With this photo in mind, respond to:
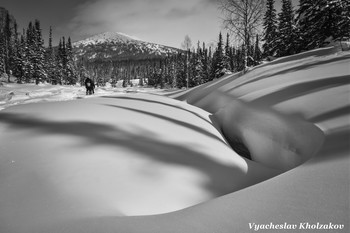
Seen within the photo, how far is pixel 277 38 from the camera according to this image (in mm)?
28172

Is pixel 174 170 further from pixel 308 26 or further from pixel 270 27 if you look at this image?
pixel 270 27

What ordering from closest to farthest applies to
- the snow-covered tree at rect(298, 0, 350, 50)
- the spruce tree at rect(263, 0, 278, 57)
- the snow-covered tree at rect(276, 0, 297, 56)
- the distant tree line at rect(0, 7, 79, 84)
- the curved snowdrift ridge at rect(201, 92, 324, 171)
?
1. the curved snowdrift ridge at rect(201, 92, 324, 171)
2. the snow-covered tree at rect(298, 0, 350, 50)
3. the snow-covered tree at rect(276, 0, 297, 56)
4. the spruce tree at rect(263, 0, 278, 57)
5. the distant tree line at rect(0, 7, 79, 84)

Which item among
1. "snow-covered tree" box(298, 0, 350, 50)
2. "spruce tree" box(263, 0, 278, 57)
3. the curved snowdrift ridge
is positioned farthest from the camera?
"spruce tree" box(263, 0, 278, 57)

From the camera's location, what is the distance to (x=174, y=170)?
281 centimetres

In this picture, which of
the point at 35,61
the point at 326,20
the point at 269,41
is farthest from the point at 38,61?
the point at 326,20

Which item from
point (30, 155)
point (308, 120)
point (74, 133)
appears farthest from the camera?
point (308, 120)

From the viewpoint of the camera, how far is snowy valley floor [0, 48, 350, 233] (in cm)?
168

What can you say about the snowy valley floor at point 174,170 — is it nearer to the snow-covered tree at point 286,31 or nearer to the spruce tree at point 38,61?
the snow-covered tree at point 286,31

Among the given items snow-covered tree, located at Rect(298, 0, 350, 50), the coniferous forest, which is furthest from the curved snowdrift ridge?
snow-covered tree, located at Rect(298, 0, 350, 50)

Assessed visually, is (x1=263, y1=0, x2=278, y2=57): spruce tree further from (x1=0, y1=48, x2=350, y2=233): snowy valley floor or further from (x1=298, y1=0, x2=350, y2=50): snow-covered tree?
(x1=0, y1=48, x2=350, y2=233): snowy valley floor

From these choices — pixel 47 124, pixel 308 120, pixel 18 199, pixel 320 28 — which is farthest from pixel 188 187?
pixel 320 28

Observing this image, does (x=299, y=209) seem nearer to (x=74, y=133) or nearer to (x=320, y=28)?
(x=74, y=133)

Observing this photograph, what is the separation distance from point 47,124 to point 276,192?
3863 millimetres

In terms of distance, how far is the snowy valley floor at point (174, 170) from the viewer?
1678mm
